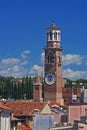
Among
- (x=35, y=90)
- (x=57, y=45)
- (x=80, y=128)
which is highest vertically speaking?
(x=57, y=45)

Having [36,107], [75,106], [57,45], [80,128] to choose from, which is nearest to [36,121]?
[80,128]

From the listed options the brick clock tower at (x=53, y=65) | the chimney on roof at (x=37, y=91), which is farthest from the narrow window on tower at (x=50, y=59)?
the chimney on roof at (x=37, y=91)

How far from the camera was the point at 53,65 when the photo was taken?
114m

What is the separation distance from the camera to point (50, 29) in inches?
4493

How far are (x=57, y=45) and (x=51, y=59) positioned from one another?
113 inches

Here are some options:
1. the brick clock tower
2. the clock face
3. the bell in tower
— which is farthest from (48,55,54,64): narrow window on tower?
the clock face

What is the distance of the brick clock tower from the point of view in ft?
371

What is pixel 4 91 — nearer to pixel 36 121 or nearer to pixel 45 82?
pixel 45 82

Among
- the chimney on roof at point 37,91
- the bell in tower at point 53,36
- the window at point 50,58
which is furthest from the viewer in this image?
the chimney on roof at point 37,91

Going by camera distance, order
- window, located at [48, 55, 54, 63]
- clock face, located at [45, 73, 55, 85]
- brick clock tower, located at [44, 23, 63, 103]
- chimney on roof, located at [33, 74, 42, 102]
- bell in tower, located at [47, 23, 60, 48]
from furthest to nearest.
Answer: chimney on roof, located at [33, 74, 42, 102], clock face, located at [45, 73, 55, 85], window, located at [48, 55, 54, 63], bell in tower, located at [47, 23, 60, 48], brick clock tower, located at [44, 23, 63, 103]

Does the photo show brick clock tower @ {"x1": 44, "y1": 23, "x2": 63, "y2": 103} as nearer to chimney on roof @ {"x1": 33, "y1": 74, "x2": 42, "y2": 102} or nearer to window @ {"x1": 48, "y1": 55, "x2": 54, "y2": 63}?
window @ {"x1": 48, "y1": 55, "x2": 54, "y2": 63}

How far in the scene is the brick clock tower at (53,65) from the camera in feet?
371

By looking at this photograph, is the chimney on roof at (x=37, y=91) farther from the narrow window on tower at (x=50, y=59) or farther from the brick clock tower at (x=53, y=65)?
the narrow window on tower at (x=50, y=59)

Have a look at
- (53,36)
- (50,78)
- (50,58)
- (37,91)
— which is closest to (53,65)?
(50,58)
